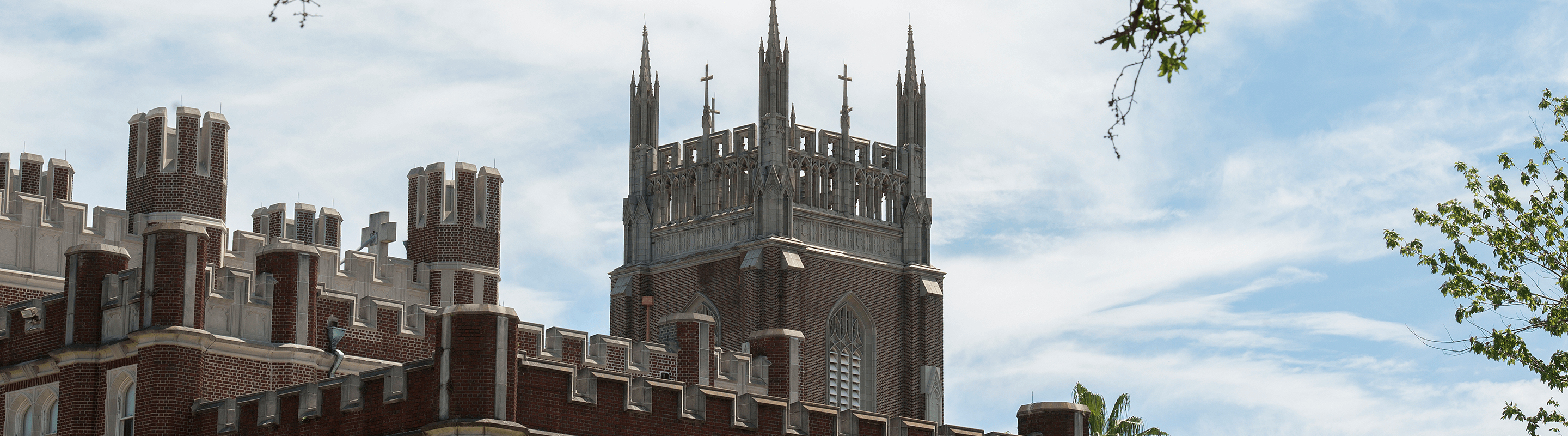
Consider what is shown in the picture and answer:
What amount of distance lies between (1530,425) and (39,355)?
2074cm

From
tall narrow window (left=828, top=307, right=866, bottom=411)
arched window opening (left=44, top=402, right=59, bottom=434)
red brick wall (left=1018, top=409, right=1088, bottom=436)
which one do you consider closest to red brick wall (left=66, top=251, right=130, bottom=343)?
arched window opening (left=44, top=402, right=59, bottom=434)

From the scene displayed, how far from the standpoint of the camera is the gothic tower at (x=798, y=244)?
5916 centimetres

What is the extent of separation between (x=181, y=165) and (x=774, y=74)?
28235 millimetres

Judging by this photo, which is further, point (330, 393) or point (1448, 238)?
point (1448, 238)

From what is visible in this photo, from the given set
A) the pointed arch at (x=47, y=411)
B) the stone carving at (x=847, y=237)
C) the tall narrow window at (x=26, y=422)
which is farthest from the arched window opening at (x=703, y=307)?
the pointed arch at (x=47, y=411)

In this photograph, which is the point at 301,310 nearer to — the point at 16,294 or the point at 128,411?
the point at 128,411

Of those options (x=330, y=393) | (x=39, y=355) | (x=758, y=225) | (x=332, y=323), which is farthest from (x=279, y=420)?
(x=758, y=225)

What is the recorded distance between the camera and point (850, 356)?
60062mm

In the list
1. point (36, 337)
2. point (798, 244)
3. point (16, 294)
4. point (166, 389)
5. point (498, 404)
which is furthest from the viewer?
point (798, 244)

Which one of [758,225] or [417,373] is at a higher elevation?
[758,225]

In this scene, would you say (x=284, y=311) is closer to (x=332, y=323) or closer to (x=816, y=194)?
(x=332, y=323)

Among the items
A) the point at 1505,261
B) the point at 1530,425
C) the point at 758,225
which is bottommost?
the point at 1530,425

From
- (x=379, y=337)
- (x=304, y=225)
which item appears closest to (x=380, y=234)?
(x=304, y=225)

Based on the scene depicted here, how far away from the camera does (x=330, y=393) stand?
2725 cm
